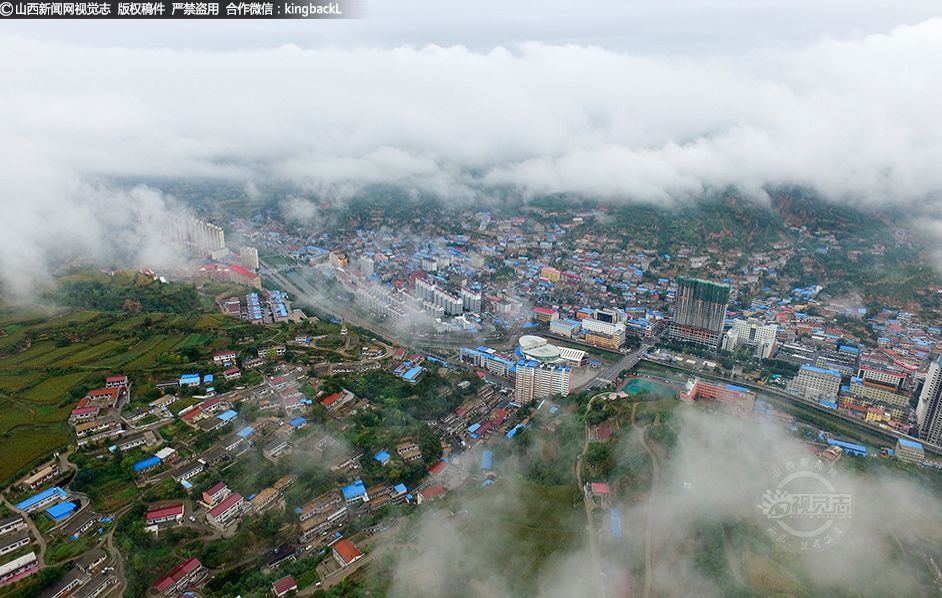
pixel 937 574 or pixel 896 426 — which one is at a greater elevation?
pixel 937 574

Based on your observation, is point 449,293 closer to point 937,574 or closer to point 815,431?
point 815,431

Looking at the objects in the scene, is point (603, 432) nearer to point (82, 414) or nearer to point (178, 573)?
point (178, 573)

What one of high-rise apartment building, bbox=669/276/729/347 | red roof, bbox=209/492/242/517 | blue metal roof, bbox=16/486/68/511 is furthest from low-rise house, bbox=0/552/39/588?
high-rise apartment building, bbox=669/276/729/347

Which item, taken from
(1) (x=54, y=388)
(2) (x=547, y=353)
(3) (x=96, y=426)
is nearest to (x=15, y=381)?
(1) (x=54, y=388)

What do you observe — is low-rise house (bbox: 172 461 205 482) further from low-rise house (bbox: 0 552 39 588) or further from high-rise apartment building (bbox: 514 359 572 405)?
high-rise apartment building (bbox: 514 359 572 405)

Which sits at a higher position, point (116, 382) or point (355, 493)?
point (116, 382)

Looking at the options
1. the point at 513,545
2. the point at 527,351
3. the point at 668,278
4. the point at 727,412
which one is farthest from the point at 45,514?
the point at 668,278
